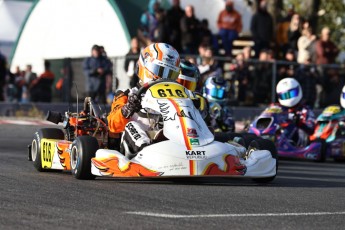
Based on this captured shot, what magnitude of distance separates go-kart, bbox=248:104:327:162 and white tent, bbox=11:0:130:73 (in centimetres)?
951

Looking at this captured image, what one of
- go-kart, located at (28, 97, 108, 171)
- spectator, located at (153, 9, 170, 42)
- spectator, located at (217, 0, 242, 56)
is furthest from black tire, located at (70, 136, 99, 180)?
spectator, located at (217, 0, 242, 56)

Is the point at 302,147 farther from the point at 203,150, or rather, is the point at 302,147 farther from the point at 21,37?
the point at 21,37

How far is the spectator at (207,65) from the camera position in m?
A: 18.9

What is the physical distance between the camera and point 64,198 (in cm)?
789

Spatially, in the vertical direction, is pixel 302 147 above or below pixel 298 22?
below

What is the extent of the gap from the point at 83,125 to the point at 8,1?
18686mm

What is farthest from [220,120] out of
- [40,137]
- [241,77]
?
[241,77]

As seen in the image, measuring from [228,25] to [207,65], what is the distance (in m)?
3.14

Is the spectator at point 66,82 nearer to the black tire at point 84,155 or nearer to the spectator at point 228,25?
the spectator at point 228,25

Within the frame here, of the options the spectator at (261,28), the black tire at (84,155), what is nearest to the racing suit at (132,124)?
the black tire at (84,155)

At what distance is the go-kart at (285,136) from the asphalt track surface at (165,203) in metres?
4.02

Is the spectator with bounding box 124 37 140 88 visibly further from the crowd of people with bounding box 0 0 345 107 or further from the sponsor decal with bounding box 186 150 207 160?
the sponsor decal with bounding box 186 150 207 160

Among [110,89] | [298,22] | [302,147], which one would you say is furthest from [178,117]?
[298,22]

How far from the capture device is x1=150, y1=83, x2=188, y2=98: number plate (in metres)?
9.71
